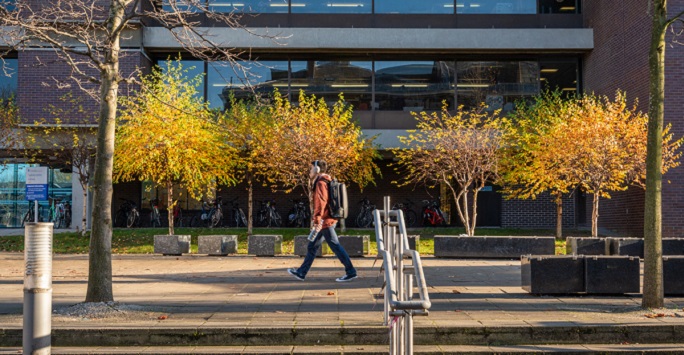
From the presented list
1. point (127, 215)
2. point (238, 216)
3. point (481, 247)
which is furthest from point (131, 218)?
point (481, 247)

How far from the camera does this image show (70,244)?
23641mm

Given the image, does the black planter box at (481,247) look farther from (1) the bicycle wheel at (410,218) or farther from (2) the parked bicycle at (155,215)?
(2) the parked bicycle at (155,215)

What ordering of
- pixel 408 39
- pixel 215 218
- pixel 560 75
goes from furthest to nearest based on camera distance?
1. pixel 560 75
2. pixel 215 218
3. pixel 408 39

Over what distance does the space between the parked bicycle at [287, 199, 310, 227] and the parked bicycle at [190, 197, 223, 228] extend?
2941 millimetres

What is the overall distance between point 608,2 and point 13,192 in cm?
2717

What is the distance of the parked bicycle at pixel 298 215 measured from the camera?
3053 cm

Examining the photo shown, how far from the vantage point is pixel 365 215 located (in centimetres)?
3080

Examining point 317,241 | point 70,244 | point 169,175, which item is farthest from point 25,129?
point 317,241

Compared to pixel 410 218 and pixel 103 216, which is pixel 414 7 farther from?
pixel 103 216

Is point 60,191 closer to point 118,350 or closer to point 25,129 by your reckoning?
point 25,129

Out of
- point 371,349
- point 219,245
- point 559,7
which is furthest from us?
point 559,7

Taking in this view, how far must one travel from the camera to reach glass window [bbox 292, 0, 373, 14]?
1157 inches

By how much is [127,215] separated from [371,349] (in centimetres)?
2466

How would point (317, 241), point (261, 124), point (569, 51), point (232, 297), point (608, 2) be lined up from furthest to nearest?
point (569, 51), point (608, 2), point (261, 124), point (317, 241), point (232, 297)
